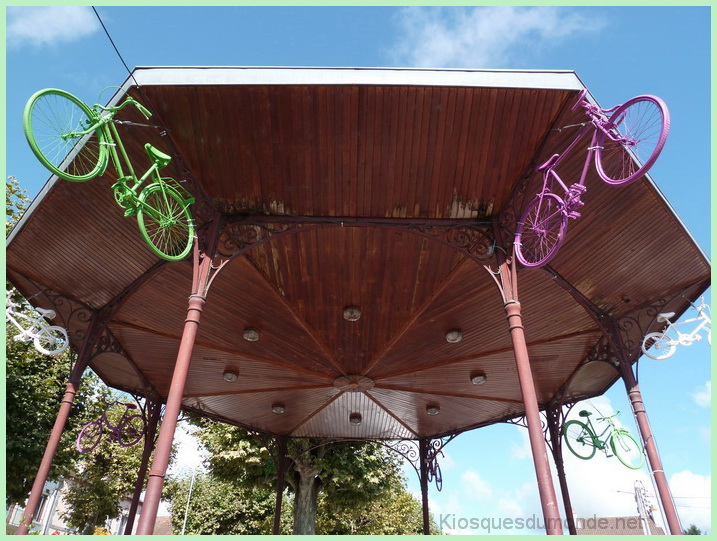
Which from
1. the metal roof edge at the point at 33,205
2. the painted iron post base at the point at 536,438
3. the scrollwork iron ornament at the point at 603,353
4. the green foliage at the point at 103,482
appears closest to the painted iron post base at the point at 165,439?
the metal roof edge at the point at 33,205

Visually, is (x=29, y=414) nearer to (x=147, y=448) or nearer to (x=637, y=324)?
(x=147, y=448)

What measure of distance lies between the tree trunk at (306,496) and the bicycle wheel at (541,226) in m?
12.4

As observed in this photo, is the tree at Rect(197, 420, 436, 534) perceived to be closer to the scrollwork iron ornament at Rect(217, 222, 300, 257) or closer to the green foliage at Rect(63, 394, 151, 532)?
the green foliage at Rect(63, 394, 151, 532)

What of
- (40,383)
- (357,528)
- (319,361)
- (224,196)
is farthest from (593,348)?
(357,528)

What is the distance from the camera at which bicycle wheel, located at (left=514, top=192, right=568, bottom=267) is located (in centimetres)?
613

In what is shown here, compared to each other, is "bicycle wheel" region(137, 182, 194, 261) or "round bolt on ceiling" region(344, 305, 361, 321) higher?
"round bolt on ceiling" region(344, 305, 361, 321)

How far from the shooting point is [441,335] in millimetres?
11383

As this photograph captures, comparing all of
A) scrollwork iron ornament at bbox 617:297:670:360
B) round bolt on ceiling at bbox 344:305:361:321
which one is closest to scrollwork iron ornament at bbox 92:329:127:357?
round bolt on ceiling at bbox 344:305:361:321

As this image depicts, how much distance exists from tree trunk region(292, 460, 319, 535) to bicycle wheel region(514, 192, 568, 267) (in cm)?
1240

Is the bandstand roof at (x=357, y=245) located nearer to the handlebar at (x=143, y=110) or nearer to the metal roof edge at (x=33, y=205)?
the metal roof edge at (x=33, y=205)

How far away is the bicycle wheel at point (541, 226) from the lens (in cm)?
613

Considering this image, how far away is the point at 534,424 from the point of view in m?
5.84

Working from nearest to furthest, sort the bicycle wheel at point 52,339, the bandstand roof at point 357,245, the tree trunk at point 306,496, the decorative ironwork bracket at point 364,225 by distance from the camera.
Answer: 1. the bandstand roof at point 357,245
2. the decorative ironwork bracket at point 364,225
3. the bicycle wheel at point 52,339
4. the tree trunk at point 306,496

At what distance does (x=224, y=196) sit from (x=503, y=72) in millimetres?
4227
